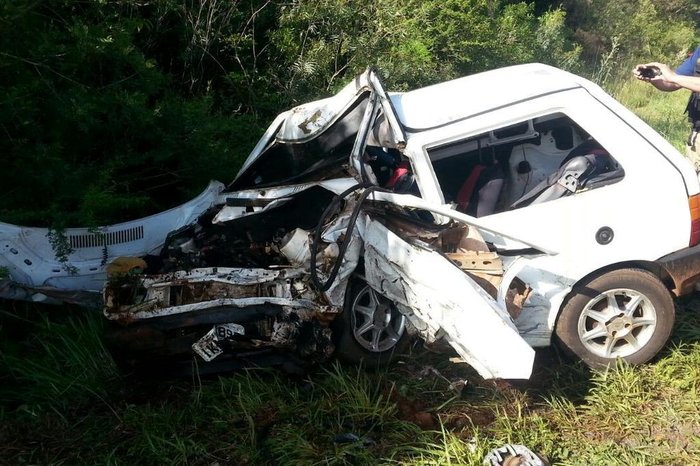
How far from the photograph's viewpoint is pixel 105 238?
16.2 feet

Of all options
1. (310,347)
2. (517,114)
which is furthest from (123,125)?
(517,114)

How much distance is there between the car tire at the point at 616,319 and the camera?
13.3ft

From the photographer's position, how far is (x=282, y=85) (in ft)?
26.7

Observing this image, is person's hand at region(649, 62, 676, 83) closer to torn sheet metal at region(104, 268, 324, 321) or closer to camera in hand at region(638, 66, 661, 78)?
camera in hand at region(638, 66, 661, 78)

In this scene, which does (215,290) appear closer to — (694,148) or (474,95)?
(474,95)

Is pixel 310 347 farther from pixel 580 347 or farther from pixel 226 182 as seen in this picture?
pixel 226 182

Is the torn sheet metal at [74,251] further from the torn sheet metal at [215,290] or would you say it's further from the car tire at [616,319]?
the car tire at [616,319]

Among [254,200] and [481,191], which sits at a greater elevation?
[481,191]

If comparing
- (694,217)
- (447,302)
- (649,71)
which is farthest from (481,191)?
(649,71)

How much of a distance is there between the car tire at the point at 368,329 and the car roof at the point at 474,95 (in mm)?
1115

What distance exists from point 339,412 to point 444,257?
44.4 inches

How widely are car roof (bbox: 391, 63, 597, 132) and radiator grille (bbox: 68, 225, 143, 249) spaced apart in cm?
226

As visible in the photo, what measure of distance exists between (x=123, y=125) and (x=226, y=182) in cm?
103

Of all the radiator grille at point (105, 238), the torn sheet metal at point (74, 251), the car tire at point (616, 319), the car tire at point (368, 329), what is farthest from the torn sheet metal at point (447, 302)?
the radiator grille at point (105, 238)
